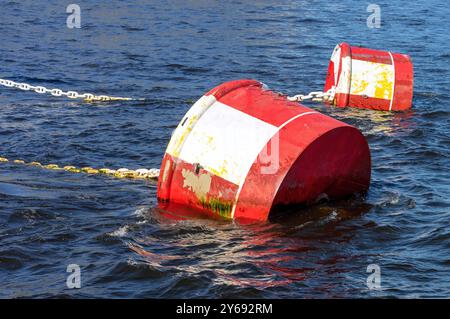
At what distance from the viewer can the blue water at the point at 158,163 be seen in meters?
8.62

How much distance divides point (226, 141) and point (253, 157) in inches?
16.6

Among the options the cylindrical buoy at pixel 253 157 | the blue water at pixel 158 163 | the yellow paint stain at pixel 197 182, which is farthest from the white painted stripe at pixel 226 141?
the blue water at pixel 158 163

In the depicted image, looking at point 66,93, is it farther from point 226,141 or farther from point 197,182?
point 226,141

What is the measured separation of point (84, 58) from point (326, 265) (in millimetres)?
12723

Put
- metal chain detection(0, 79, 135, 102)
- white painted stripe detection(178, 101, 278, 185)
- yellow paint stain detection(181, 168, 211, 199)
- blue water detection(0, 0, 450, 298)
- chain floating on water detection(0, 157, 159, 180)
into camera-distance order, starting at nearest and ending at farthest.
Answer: blue water detection(0, 0, 450, 298)
white painted stripe detection(178, 101, 278, 185)
yellow paint stain detection(181, 168, 211, 199)
chain floating on water detection(0, 157, 159, 180)
metal chain detection(0, 79, 135, 102)

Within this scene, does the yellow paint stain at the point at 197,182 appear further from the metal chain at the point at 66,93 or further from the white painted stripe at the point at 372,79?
the metal chain at the point at 66,93

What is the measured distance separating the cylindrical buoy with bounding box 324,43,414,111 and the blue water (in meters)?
0.29

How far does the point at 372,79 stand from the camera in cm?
1541

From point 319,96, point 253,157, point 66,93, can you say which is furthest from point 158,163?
point 319,96

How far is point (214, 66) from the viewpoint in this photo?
19.8m

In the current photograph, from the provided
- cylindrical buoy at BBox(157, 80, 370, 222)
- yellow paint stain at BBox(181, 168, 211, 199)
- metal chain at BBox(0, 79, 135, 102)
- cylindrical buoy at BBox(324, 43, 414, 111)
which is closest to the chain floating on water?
cylindrical buoy at BBox(157, 80, 370, 222)

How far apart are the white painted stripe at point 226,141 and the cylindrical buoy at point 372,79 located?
579 centimetres

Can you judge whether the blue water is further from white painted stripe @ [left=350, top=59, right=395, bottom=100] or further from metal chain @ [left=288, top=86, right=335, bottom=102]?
white painted stripe @ [left=350, top=59, right=395, bottom=100]

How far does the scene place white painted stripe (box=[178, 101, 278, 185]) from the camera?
9.57 metres
